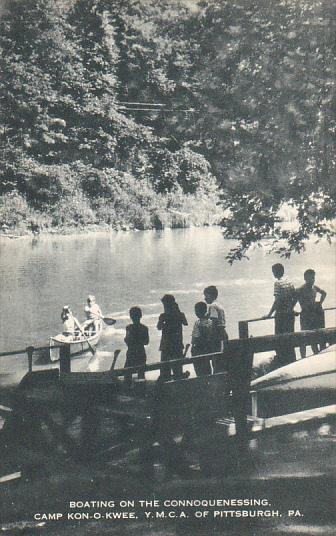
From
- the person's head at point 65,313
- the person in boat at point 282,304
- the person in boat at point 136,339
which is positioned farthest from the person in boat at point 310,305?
the person's head at point 65,313

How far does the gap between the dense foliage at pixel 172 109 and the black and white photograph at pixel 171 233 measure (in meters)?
0.02

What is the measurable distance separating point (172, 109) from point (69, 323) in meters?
3.28

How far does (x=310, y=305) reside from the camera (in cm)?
580

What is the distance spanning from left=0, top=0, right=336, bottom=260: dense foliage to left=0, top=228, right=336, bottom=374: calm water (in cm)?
72

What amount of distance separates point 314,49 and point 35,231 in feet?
9.53

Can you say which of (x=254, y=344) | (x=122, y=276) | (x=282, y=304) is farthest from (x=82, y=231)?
(x=254, y=344)

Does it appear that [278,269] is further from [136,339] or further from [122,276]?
[122,276]

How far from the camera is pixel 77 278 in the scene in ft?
26.8

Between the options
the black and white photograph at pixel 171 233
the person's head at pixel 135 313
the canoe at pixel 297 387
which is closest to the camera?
the black and white photograph at pixel 171 233

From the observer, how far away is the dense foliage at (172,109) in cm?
479

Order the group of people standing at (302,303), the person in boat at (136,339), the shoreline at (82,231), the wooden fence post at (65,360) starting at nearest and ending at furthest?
the wooden fence post at (65,360) → the person in boat at (136,339) → the shoreline at (82,231) → the group of people standing at (302,303)

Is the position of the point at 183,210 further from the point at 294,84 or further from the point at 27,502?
the point at 27,502

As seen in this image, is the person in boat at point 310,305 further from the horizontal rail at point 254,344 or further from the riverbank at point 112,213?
the horizontal rail at point 254,344

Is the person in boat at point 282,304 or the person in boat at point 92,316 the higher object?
the person in boat at point 282,304
